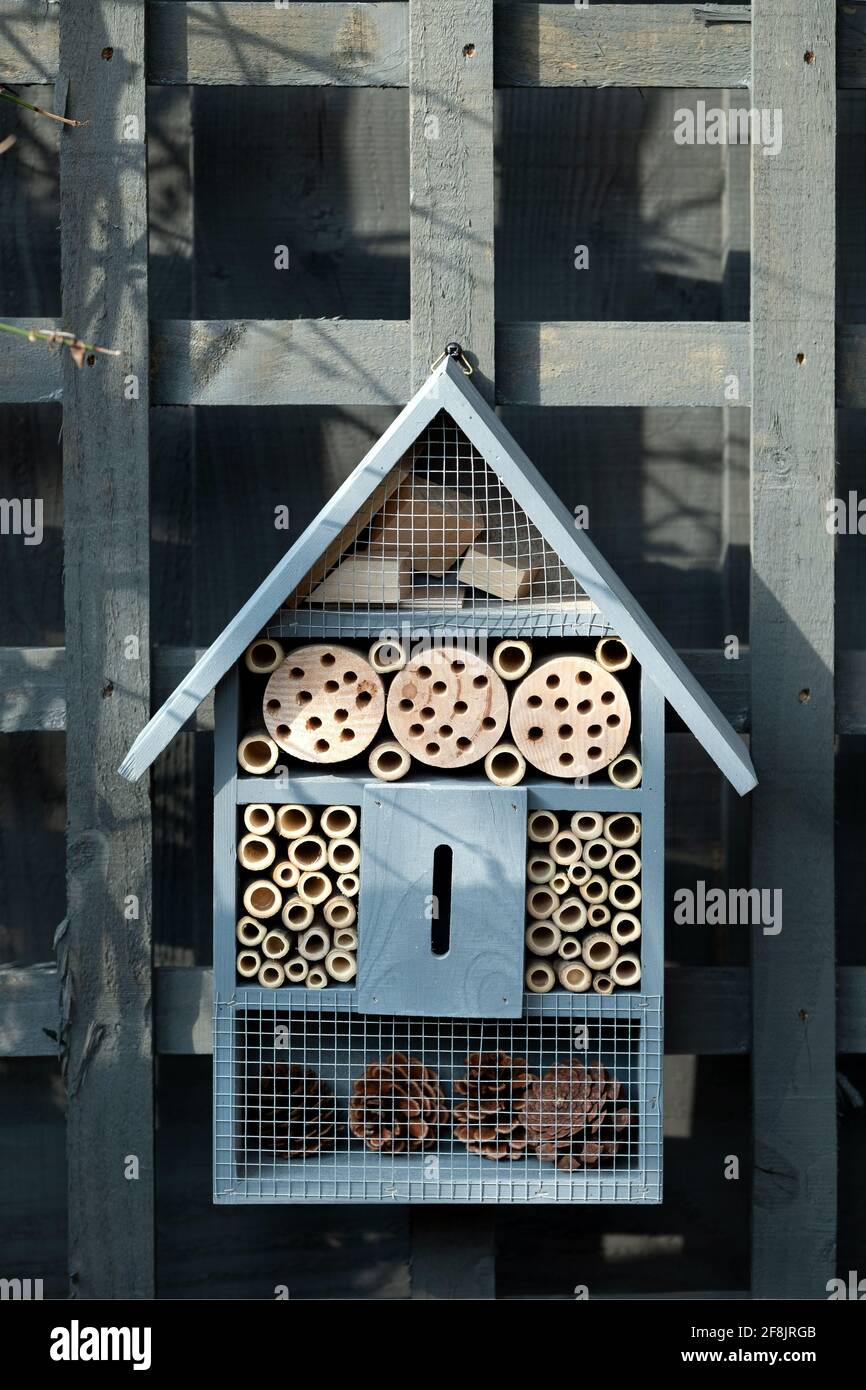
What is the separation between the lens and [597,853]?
2613 millimetres

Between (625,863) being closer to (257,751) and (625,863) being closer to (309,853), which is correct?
(309,853)

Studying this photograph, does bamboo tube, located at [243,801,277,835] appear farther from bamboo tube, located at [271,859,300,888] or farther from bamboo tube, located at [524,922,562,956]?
bamboo tube, located at [524,922,562,956]

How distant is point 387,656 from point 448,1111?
34.5 inches

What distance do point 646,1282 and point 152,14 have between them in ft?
10.7

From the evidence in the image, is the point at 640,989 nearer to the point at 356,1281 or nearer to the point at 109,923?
the point at 109,923

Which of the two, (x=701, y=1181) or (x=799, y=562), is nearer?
(x=799, y=562)

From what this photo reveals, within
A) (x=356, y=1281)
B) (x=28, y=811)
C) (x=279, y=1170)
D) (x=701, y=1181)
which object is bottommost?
(x=356, y=1281)

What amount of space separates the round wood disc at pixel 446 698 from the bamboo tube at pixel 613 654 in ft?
0.63

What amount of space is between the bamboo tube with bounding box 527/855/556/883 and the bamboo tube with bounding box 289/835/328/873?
0.39m

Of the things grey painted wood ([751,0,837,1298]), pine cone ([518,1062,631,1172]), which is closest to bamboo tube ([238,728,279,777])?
pine cone ([518,1062,631,1172])

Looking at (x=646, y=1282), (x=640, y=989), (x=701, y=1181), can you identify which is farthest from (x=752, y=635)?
(x=646, y=1282)

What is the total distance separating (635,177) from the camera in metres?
3.41

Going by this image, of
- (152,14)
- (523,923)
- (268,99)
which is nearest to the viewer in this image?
(523,923)

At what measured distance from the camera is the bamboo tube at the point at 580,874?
2.60 metres
